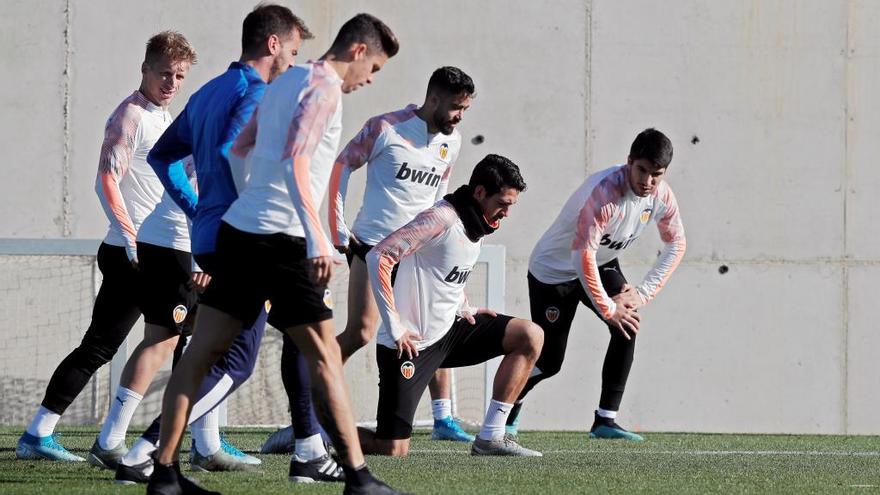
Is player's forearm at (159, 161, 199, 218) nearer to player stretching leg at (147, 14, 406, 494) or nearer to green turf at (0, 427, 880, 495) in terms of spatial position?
player stretching leg at (147, 14, 406, 494)

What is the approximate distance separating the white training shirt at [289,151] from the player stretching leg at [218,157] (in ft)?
1.10

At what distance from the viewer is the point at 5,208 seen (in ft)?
32.0

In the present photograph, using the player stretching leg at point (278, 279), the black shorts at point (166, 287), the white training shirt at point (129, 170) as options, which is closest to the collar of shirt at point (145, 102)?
the white training shirt at point (129, 170)

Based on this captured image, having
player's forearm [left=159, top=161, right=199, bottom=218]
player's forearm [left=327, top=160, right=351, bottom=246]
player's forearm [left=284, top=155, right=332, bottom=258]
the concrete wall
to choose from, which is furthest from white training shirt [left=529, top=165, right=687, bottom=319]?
player's forearm [left=284, top=155, right=332, bottom=258]

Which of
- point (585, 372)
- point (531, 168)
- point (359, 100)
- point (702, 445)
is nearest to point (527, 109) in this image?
point (531, 168)

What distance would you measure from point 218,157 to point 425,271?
175cm

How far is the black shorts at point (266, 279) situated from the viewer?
405 centimetres

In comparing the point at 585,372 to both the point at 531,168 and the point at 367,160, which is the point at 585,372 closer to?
the point at 531,168

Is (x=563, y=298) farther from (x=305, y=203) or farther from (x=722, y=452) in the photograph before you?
(x=305, y=203)

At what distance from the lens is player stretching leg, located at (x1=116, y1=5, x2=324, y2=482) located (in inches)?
177

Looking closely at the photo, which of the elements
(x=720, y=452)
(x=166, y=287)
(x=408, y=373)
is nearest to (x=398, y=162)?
(x=408, y=373)

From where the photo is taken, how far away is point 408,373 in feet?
19.7

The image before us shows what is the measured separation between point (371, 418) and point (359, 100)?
7.95 feet

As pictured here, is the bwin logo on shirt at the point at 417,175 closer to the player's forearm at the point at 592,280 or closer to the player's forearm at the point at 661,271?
the player's forearm at the point at 592,280
